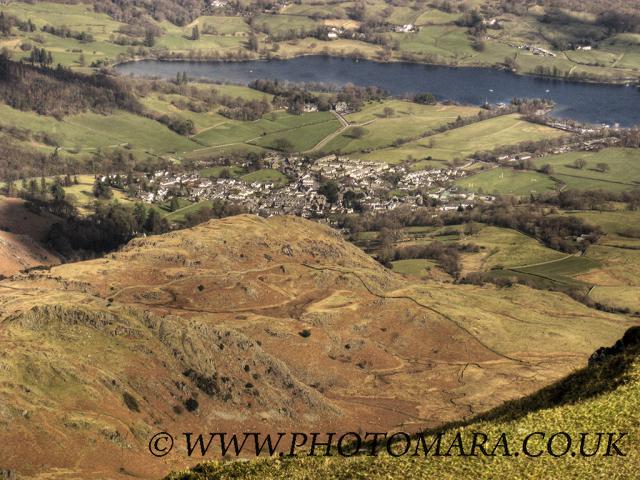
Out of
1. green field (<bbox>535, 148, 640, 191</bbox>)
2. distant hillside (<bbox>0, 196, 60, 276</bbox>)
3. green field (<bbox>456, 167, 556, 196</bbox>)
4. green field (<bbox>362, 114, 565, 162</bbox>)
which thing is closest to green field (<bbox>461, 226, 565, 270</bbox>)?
green field (<bbox>456, 167, 556, 196</bbox>)

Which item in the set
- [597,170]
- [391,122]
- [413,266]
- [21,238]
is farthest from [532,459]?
[391,122]

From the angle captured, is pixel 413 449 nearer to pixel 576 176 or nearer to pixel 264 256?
pixel 264 256

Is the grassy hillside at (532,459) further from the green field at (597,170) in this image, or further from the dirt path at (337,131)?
the dirt path at (337,131)

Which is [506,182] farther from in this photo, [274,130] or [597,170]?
[274,130]

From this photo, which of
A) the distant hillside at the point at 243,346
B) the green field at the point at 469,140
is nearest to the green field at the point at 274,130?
the green field at the point at 469,140

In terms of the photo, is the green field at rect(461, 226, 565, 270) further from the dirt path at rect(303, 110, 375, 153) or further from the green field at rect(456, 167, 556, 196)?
the dirt path at rect(303, 110, 375, 153)

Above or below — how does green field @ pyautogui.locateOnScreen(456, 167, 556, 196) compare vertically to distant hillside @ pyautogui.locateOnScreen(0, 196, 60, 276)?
below

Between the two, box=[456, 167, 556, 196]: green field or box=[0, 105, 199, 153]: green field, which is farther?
box=[0, 105, 199, 153]: green field
